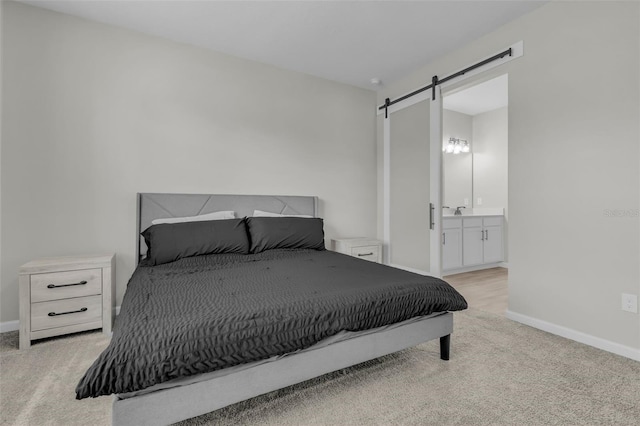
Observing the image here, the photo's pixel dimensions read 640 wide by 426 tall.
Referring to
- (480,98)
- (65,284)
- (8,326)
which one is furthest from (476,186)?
(8,326)

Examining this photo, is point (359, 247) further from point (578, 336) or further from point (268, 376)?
point (268, 376)

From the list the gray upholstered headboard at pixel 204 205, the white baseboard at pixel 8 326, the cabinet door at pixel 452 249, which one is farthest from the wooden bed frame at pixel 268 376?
the cabinet door at pixel 452 249

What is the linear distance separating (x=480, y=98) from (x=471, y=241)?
222 centimetres

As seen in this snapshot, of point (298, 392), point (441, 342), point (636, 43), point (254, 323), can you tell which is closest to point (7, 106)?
point (254, 323)

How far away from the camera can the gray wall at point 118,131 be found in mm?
2572

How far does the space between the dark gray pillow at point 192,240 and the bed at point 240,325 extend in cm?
1

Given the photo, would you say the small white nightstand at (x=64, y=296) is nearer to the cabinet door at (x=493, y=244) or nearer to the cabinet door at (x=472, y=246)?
the cabinet door at (x=472, y=246)

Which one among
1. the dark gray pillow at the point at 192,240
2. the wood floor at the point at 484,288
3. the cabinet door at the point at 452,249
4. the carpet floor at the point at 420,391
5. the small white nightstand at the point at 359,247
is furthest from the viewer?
the cabinet door at the point at 452,249

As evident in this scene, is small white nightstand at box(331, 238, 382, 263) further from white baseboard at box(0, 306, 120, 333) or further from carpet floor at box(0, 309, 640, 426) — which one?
white baseboard at box(0, 306, 120, 333)

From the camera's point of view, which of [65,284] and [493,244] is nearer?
[65,284]

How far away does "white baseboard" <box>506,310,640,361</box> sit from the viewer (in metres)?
2.14

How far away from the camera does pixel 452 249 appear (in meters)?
4.60

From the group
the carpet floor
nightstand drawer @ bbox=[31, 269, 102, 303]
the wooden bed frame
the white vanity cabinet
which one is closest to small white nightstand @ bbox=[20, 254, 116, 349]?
nightstand drawer @ bbox=[31, 269, 102, 303]

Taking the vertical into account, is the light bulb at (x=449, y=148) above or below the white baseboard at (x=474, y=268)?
above
